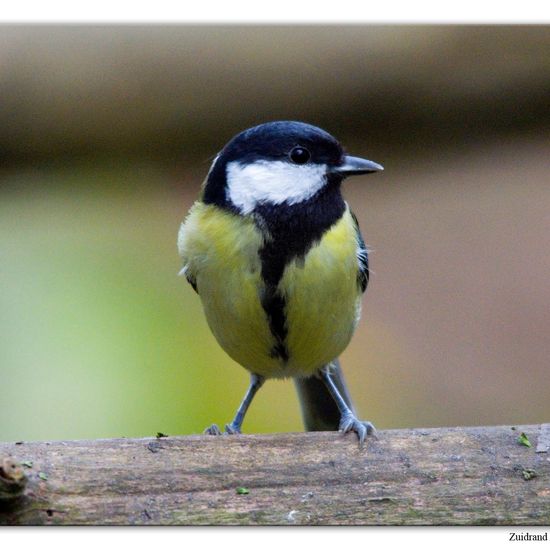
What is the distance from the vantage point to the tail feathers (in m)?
2.09

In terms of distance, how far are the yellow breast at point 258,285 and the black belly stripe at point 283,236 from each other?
0.01 metres

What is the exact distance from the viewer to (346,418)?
187 cm

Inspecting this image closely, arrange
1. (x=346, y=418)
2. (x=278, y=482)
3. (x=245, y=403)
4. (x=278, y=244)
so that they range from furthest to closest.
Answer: (x=245, y=403), (x=346, y=418), (x=278, y=244), (x=278, y=482)

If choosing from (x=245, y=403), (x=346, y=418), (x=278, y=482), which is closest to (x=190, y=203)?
(x=245, y=403)

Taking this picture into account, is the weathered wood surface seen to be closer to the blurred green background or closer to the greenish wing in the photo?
the greenish wing

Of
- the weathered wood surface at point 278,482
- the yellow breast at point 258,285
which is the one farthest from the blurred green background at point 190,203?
the weathered wood surface at point 278,482

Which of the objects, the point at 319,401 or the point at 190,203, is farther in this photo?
the point at 190,203

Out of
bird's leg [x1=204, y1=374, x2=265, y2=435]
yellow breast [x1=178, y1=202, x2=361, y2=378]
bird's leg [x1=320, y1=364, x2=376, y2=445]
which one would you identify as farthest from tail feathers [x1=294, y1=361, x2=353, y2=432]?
yellow breast [x1=178, y1=202, x2=361, y2=378]

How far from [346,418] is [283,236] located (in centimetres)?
42

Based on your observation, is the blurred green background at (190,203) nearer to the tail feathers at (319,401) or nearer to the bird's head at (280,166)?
the tail feathers at (319,401)

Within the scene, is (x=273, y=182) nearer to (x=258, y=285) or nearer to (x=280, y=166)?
(x=280, y=166)

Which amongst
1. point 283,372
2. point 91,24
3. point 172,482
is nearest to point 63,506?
point 172,482

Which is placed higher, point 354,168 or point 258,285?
point 354,168

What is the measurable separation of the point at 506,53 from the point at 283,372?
2.96 feet
